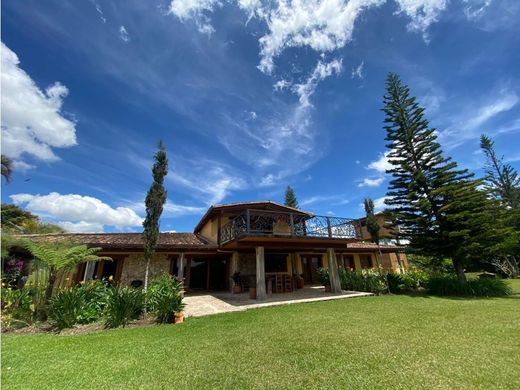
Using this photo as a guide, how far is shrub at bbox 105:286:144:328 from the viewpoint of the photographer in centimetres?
690

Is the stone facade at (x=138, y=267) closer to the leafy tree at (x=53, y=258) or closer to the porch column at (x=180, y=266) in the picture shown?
the porch column at (x=180, y=266)

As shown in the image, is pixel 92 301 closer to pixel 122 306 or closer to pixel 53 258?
pixel 122 306

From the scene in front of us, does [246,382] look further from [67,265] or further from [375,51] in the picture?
[375,51]

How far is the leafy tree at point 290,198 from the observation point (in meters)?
34.4

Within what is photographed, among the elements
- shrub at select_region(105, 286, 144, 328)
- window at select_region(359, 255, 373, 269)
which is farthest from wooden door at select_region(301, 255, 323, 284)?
shrub at select_region(105, 286, 144, 328)

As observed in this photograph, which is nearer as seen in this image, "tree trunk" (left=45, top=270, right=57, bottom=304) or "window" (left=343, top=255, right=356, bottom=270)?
"tree trunk" (left=45, top=270, right=57, bottom=304)

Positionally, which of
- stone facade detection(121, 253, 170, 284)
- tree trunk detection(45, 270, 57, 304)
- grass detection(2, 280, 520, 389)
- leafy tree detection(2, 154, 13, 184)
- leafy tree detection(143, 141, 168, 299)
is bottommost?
grass detection(2, 280, 520, 389)

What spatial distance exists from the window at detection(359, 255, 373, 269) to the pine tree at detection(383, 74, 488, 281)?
7.33 m

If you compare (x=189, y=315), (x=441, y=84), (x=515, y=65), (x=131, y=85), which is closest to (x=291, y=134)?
(x=441, y=84)

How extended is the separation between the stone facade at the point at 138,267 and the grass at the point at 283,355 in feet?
22.2

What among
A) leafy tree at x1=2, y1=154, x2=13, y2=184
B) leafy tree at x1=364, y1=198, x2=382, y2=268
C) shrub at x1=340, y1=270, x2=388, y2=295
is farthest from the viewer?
leafy tree at x1=364, y1=198, x2=382, y2=268

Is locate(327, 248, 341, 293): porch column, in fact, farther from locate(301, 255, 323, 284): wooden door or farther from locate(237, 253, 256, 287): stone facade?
locate(301, 255, 323, 284): wooden door

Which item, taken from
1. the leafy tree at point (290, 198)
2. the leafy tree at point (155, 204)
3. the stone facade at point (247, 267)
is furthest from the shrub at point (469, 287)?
the leafy tree at point (290, 198)

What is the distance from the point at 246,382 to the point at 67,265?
24.0ft
